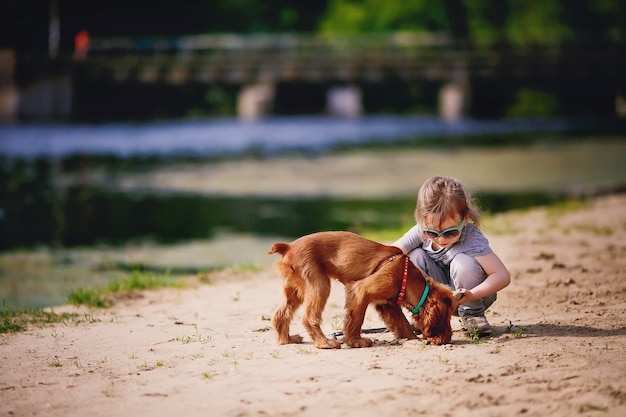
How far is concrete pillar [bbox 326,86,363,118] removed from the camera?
189 ft

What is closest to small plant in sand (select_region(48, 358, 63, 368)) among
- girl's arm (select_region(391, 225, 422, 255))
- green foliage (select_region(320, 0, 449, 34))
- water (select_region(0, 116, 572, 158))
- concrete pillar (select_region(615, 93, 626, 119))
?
girl's arm (select_region(391, 225, 422, 255))

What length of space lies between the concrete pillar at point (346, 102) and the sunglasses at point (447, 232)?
51.9 metres

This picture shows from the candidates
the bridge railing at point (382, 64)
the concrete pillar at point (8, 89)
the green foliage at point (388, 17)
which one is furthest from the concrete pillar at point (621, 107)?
the concrete pillar at point (8, 89)

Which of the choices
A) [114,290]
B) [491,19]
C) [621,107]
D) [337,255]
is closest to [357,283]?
[337,255]

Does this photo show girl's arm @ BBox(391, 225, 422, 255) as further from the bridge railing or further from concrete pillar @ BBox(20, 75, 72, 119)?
concrete pillar @ BBox(20, 75, 72, 119)

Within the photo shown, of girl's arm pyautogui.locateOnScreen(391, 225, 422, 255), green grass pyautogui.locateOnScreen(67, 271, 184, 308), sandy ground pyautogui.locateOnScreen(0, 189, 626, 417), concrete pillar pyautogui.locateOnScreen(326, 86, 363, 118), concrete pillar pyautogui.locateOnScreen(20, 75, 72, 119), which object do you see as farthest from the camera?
concrete pillar pyautogui.locateOnScreen(326, 86, 363, 118)

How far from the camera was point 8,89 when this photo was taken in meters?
47.9

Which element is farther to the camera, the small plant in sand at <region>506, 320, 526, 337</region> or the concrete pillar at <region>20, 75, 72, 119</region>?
the concrete pillar at <region>20, 75, 72, 119</region>

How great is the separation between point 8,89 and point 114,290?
138ft

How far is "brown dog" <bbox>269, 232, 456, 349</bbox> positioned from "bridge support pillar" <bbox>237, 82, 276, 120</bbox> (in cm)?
4811

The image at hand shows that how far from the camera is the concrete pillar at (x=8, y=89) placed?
47406 millimetres

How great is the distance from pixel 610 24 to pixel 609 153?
3563cm

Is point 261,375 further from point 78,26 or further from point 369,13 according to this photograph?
point 369,13

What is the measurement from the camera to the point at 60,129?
4047 cm
